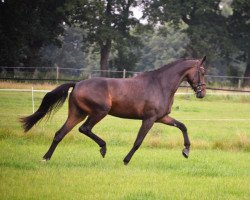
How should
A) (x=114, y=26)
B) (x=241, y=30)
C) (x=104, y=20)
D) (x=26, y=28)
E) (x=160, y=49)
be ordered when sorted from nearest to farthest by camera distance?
1. (x=26, y=28)
2. (x=104, y=20)
3. (x=114, y=26)
4. (x=241, y=30)
5. (x=160, y=49)

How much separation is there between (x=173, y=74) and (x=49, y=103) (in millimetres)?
2706

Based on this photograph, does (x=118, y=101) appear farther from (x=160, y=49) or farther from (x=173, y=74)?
(x=160, y=49)

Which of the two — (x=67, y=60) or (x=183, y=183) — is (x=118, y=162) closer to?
(x=183, y=183)

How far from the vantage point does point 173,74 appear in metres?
10.8

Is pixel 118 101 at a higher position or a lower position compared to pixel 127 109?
higher

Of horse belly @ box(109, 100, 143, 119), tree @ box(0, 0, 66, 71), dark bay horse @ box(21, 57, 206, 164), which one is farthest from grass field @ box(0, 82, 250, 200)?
tree @ box(0, 0, 66, 71)

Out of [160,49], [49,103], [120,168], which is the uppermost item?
[49,103]

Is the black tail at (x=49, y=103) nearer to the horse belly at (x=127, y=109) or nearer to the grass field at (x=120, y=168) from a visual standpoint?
the grass field at (x=120, y=168)

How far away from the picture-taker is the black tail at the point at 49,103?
10680 millimetres

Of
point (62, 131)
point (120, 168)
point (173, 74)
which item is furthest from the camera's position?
point (173, 74)

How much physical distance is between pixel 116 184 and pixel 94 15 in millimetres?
43891

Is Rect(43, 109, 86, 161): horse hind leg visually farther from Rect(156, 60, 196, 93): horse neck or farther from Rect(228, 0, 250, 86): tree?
Rect(228, 0, 250, 86): tree

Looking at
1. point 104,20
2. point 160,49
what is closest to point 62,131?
point 104,20

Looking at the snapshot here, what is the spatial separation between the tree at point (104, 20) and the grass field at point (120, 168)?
34.0m
